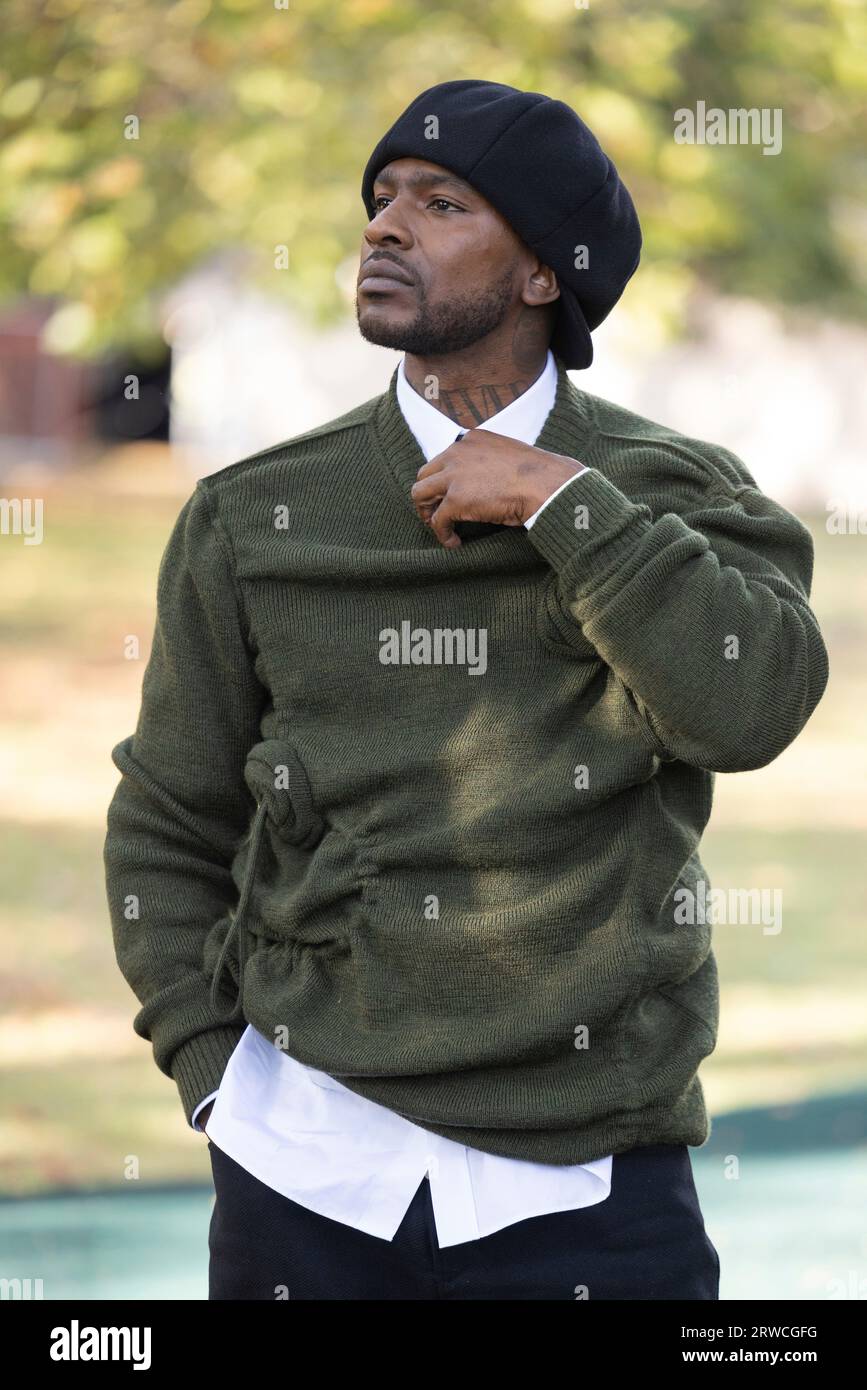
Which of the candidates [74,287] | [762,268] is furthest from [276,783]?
[762,268]

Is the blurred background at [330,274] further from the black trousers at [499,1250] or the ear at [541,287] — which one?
the ear at [541,287]

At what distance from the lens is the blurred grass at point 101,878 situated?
A: 6.13m

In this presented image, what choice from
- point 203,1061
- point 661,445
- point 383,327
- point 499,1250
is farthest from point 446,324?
point 499,1250

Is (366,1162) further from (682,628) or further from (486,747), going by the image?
(682,628)

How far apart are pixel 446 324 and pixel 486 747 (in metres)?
0.53

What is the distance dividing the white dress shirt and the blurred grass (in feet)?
10.1

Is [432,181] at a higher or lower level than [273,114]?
lower

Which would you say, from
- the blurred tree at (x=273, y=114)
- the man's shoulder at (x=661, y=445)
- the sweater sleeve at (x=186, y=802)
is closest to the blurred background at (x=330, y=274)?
the blurred tree at (x=273, y=114)

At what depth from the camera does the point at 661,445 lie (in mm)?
2465

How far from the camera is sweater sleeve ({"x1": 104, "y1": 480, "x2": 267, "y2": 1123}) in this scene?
251cm

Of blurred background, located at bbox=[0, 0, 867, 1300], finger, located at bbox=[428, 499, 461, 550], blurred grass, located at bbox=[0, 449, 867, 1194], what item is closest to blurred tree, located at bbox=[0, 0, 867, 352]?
blurred background, located at bbox=[0, 0, 867, 1300]

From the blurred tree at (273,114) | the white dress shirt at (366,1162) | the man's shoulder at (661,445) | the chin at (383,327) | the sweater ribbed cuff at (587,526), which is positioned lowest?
the white dress shirt at (366,1162)

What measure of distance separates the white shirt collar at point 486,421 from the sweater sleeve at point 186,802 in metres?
0.28

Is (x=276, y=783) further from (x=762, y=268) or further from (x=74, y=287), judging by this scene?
(x=762, y=268)
